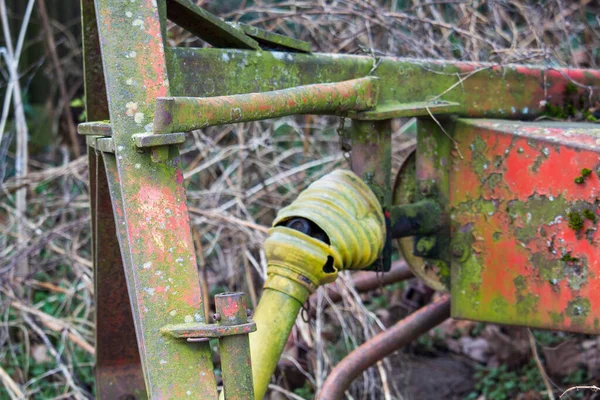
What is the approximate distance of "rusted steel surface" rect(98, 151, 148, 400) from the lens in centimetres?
223

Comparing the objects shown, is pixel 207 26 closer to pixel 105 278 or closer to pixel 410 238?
pixel 105 278

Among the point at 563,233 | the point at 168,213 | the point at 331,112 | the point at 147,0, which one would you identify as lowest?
the point at 563,233

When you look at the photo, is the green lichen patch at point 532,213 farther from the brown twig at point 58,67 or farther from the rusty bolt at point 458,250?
the brown twig at point 58,67

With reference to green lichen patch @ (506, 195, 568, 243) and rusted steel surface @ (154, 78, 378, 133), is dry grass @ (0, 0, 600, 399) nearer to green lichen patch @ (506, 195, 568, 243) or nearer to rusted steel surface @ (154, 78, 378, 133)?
green lichen patch @ (506, 195, 568, 243)

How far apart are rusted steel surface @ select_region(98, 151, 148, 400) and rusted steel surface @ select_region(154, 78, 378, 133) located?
2.00 feet

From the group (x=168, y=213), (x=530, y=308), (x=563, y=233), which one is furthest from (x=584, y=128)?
(x=168, y=213)

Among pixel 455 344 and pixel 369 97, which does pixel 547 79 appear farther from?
pixel 455 344

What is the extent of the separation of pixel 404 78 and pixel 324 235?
630 mm

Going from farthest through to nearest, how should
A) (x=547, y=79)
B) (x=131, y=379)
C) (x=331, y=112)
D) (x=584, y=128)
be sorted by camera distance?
1. (x=547, y=79)
2. (x=131, y=379)
3. (x=584, y=128)
4. (x=331, y=112)

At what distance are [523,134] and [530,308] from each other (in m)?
0.56

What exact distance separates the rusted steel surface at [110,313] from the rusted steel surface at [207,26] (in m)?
0.47

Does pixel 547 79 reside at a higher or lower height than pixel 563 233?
higher

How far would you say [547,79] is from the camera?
8.91 feet

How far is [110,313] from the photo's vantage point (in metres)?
2.34
